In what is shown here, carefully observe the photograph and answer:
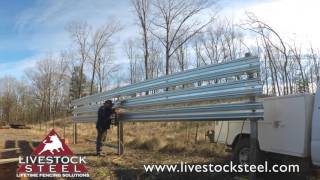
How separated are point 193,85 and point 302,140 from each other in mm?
3037

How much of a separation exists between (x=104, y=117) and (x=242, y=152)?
16.9 ft

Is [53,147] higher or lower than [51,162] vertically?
higher

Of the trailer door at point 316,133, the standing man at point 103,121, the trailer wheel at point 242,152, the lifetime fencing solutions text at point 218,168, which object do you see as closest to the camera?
the trailer door at point 316,133

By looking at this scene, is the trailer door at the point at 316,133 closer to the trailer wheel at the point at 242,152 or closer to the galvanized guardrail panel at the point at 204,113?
the galvanized guardrail panel at the point at 204,113

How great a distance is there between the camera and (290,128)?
9586 mm

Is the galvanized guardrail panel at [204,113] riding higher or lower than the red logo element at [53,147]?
higher

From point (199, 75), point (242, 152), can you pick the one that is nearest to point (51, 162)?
point (199, 75)

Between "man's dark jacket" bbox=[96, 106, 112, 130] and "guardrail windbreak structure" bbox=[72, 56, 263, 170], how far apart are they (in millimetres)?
338

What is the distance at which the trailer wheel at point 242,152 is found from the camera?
10850mm

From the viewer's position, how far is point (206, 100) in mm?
10602

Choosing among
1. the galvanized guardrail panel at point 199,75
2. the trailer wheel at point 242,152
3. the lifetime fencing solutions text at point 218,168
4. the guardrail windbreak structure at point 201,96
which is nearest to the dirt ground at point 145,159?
the lifetime fencing solutions text at point 218,168

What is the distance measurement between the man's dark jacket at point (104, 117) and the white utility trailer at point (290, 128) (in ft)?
16.0

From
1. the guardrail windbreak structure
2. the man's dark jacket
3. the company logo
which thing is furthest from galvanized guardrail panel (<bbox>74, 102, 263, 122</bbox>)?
the company logo

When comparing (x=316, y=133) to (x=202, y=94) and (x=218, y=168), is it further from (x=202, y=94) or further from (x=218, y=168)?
(x=218, y=168)
